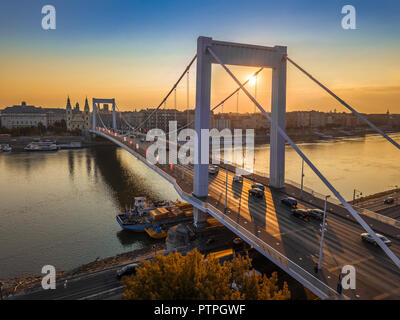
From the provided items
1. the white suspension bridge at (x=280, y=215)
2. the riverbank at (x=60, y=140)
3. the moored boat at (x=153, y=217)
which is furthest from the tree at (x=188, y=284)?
the riverbank at (x=60, y=140)

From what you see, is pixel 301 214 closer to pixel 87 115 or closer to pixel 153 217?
pixel 153 217

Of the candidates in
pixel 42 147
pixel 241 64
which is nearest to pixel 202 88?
pixel 241 64

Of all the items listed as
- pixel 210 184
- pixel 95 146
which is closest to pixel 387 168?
pixel 210 184

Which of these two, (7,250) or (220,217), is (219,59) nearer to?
(220,217)

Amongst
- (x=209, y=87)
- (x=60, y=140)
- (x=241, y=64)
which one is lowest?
(x=60, y=140)

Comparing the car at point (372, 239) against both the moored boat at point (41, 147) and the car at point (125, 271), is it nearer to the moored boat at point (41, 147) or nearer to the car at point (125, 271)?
the car at point (125, 271)

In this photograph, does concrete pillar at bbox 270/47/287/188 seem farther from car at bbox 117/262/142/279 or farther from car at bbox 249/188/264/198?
car at bbox 117/262/142/279
